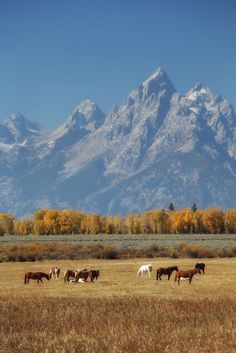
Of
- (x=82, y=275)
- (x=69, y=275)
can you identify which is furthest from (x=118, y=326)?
(x=69, y=275)

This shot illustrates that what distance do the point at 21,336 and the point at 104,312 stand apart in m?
5.23

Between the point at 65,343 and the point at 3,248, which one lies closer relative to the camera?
the point at 65,343

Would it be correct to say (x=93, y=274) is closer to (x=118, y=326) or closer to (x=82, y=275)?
(x=82, y=275)

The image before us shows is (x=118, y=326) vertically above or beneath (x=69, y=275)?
beneath

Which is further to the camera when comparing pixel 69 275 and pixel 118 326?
pixel 69 275

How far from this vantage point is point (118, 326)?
787 inches

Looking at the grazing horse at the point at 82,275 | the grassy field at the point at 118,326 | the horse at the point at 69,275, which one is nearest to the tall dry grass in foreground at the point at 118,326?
the grassy field at the point at 118,326

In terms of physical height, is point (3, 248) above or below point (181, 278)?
above

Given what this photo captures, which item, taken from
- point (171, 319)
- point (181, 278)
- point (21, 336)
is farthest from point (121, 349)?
point (181, 278)

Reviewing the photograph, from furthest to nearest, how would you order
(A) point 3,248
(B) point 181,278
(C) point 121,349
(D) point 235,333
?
1. (A) point 3,248
2. (B) point 181,278
3. (D) point 235,333
4. (C) point 121,349

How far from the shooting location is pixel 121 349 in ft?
55.0

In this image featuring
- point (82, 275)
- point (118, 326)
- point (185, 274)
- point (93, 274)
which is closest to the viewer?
point (118, 326)

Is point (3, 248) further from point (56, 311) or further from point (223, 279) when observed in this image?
point (56, 311)

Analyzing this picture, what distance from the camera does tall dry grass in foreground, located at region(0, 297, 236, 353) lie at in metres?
17.0
